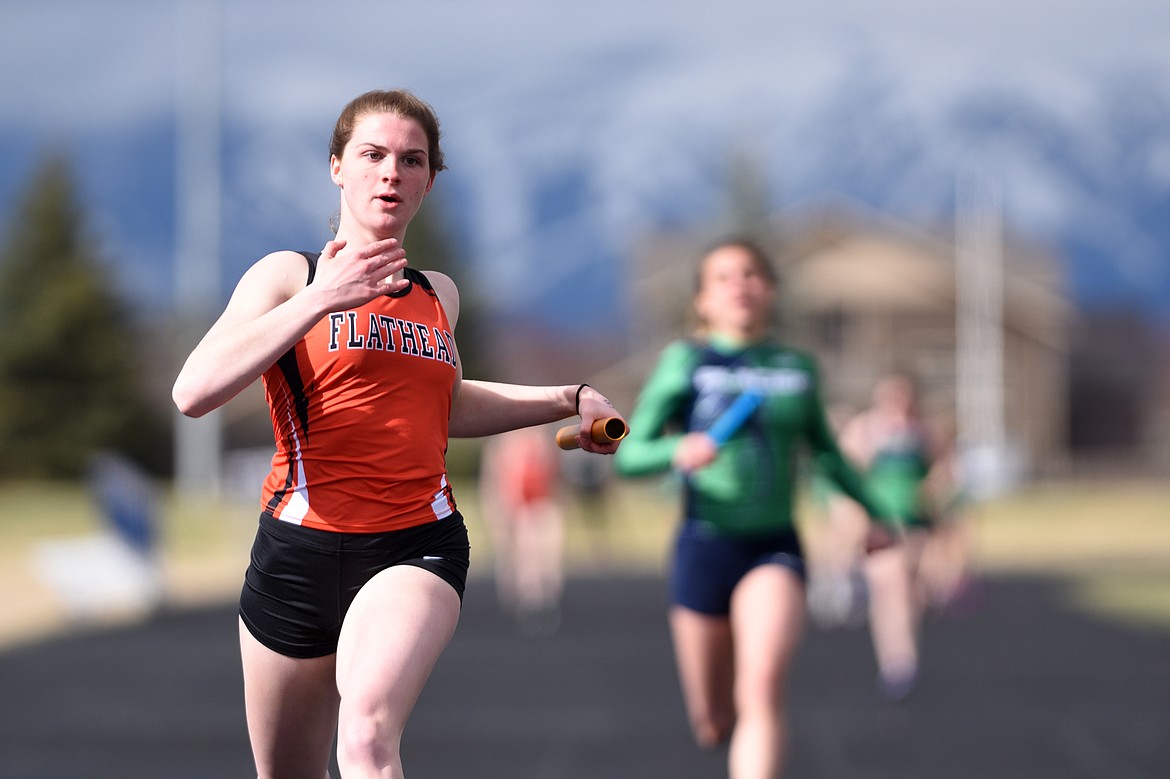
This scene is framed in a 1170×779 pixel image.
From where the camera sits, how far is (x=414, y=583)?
3967mm

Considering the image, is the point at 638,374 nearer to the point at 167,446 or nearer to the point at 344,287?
the point at 167,446

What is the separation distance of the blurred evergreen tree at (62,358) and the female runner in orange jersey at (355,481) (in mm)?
54115

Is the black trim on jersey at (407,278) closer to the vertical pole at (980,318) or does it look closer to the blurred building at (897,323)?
the vertical pole at (980,318)

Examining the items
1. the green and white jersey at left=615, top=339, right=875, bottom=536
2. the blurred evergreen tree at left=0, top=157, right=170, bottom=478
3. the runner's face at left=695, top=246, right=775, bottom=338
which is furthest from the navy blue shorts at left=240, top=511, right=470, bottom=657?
the blurred evergreen tree at left=0, top=157, right=170, bottom=478

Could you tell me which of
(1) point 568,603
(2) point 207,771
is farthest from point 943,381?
(2) point 207,771

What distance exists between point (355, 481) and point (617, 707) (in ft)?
21.6

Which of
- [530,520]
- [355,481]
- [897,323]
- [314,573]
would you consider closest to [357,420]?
[355,481]

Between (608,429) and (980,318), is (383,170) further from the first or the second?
(980,318)

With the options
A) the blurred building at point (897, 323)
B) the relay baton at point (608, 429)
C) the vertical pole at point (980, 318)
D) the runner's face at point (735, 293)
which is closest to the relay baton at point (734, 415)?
the runner's face at point (735, 293)

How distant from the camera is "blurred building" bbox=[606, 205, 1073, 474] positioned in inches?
2453

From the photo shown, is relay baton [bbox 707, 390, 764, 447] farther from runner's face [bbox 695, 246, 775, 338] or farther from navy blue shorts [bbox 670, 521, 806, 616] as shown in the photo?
navy blue shorts [bbox 670, 521, 806, 616]

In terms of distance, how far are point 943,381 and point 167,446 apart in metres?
29.4

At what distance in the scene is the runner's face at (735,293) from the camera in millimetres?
6398

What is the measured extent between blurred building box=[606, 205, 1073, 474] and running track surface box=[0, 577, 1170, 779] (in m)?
47.7
